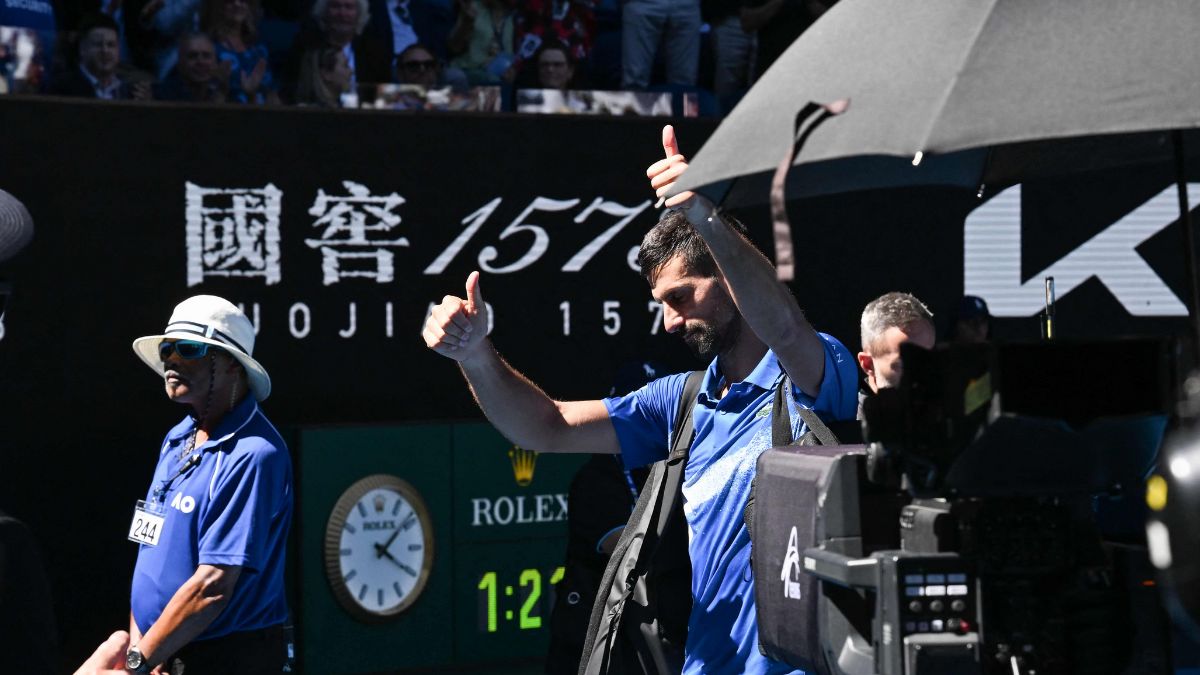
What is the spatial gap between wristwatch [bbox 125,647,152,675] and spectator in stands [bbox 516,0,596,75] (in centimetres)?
502

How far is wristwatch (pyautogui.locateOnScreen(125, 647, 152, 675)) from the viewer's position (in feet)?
14.0

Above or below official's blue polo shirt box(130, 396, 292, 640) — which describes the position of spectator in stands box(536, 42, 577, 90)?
above

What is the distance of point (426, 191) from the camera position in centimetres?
755

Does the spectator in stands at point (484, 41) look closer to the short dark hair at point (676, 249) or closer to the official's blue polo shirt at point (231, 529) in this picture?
the official's blue polo shirt at point (231, 529)

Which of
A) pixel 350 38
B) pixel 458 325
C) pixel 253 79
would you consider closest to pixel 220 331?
pixel 458 325

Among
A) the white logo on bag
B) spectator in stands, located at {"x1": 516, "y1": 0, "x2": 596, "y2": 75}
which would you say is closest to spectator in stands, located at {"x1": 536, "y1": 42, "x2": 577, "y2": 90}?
spectator in stands, located at {"x1": 516, "y1": 0, "x2": 596, "y2": 75}

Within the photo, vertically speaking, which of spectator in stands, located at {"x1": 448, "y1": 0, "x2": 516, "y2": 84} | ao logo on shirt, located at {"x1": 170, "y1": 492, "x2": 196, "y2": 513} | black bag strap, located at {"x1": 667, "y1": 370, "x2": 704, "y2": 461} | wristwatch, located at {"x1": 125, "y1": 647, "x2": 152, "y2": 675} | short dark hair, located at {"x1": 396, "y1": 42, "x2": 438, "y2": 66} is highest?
spectator in stands, located at {"x1": 448, "y1": 0, "x2": 516, "y2": 84}

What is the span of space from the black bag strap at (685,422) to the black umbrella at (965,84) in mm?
955

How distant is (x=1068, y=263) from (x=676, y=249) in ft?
17.9

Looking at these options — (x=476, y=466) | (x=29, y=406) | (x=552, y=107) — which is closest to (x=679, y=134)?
(x=552, y=107)

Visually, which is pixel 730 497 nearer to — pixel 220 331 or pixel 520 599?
pixel 220 331

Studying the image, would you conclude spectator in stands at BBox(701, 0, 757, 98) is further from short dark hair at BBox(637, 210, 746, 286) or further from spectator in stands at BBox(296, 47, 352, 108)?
short dark hair at BBox(637, 210, 746, 286)

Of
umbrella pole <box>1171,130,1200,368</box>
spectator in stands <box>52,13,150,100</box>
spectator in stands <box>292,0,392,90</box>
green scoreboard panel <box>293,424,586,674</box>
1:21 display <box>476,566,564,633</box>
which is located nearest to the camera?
umbrella pole <box>1171,130,1200,368</box>

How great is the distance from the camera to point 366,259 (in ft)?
24.4
